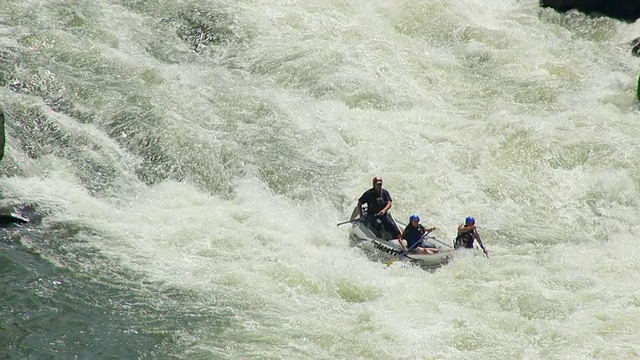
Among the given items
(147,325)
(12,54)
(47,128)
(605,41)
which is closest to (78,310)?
(147,325)

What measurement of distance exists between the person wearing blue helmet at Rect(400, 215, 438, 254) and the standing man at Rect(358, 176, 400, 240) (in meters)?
0.32

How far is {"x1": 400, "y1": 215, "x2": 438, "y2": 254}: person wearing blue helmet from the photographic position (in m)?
12.9

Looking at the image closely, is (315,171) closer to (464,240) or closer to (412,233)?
(412,233)

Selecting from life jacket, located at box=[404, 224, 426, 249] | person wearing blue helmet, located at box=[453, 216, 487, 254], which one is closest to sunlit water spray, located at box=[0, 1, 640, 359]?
person wearing blue helmet, located at box=[453, 216, 487, 254]

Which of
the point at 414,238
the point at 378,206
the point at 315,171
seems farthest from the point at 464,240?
the point at 315,171

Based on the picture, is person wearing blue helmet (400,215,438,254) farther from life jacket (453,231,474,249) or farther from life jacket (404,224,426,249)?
life jacket (453,231,474,249)

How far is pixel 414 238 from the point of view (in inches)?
514

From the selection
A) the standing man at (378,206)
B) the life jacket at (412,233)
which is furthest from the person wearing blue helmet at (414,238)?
the standing man at (378,206)

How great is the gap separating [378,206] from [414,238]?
2.89ft

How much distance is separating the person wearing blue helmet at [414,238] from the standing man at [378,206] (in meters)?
0.32

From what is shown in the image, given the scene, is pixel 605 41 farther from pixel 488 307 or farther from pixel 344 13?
pixel 488 307

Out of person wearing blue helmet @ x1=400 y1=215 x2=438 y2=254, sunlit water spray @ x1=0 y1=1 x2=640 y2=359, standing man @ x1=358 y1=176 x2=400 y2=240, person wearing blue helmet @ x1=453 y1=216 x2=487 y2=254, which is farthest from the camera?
standing man @ x1=358 y1=176 x2=400 y2=240

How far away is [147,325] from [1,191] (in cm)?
376

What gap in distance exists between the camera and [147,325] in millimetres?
10453
